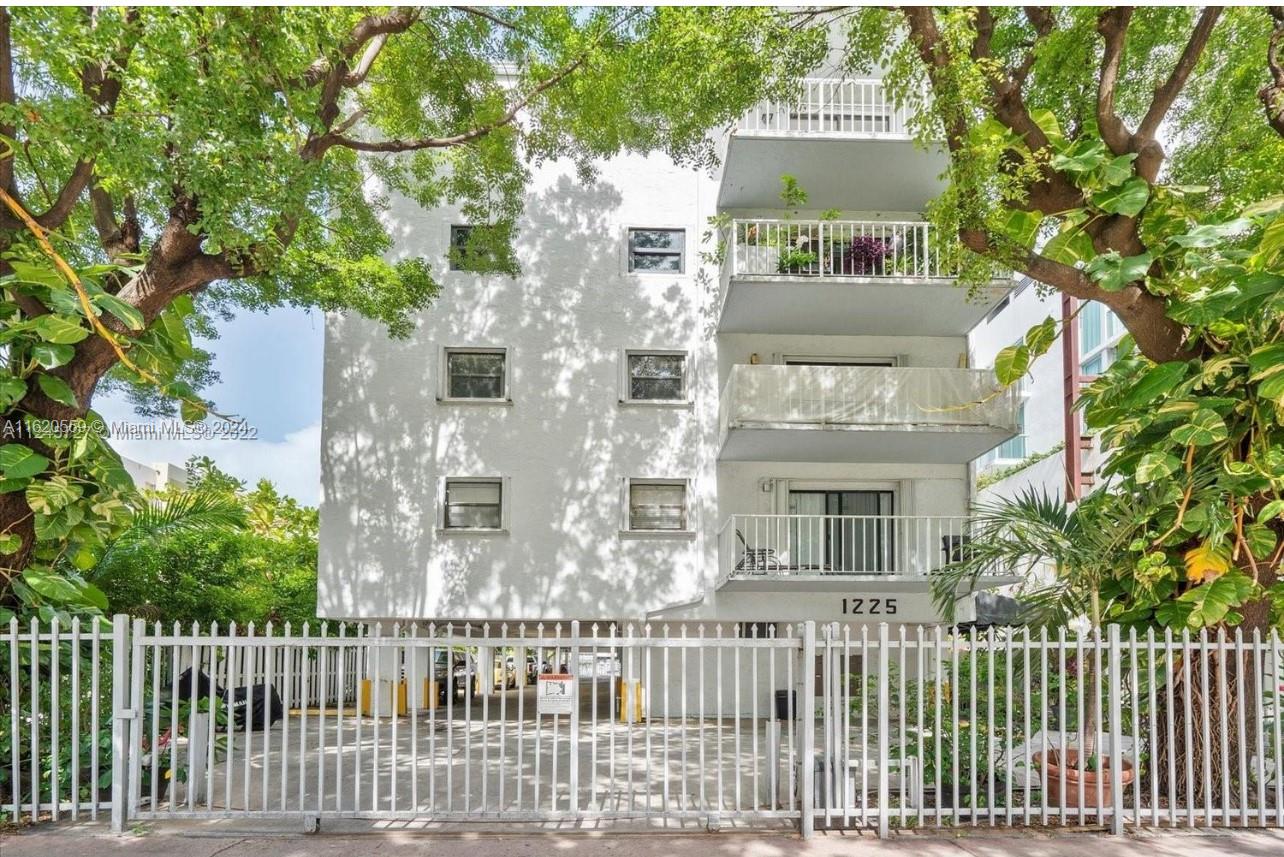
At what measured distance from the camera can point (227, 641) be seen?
6.77 metres

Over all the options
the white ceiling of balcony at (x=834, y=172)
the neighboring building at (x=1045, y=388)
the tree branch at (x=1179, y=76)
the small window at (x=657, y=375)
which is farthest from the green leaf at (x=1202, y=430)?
the neighboring building at (x=1045, y=388)

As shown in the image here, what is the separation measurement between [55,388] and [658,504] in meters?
9.72

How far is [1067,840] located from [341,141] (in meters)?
9.31

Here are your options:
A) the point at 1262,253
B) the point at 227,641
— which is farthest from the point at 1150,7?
the point at 227,641

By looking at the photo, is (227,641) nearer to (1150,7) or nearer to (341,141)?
(341,141)

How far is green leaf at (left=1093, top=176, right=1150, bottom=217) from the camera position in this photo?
7324 millimetres

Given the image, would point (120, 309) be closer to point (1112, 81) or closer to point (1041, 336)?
point (1041, 336)

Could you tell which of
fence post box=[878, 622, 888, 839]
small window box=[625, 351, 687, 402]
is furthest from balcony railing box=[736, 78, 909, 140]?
fence post box=[878, 622, 888, 839]

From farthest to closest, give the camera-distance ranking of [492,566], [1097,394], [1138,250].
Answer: [492,566] < [1097,394] < [1138,250]

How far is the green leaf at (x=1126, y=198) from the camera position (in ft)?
24.0

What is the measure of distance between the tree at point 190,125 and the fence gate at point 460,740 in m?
2.11

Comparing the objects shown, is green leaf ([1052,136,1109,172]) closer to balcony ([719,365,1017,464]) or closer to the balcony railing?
balcony ([719,365,1017,464])

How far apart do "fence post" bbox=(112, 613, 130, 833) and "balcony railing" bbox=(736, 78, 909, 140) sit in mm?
11147

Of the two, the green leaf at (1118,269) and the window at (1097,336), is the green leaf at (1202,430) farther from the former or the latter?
the window at (1097,336)
